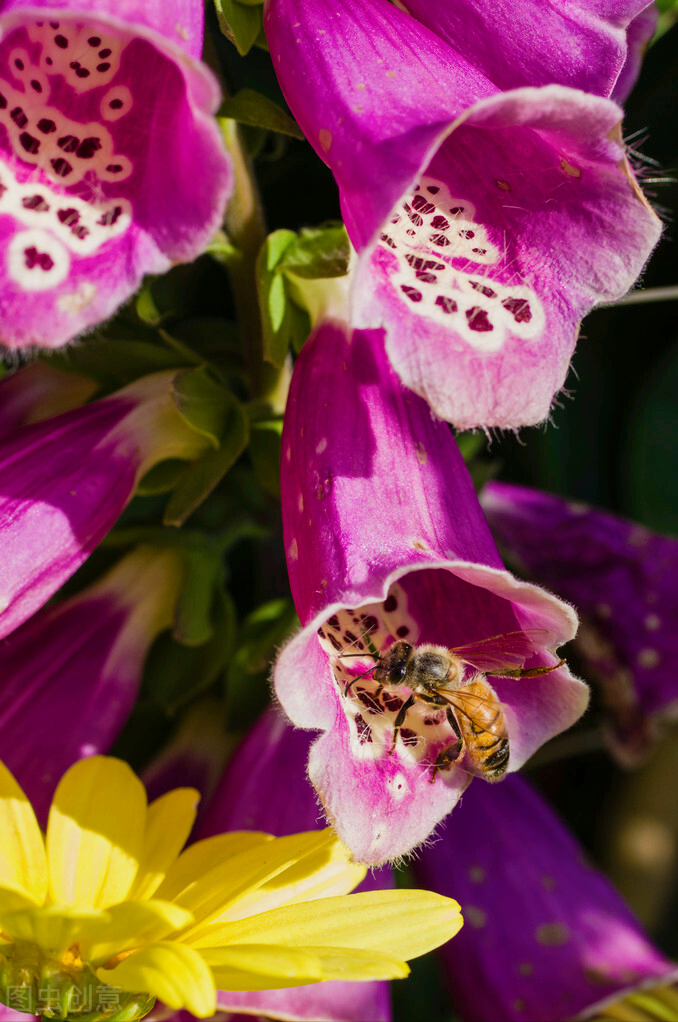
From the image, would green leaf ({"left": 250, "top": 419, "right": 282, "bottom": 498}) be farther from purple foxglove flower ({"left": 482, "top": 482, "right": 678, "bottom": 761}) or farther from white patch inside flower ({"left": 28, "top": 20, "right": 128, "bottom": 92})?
purple foxglove flower ({"left": 482, "top": 482, "right": 678, "bottom": 761})

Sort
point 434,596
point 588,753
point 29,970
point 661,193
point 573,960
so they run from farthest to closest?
1. point 588,753
2. point 661,193
3. point 573,960
4. point 434,596
5. point 29,970

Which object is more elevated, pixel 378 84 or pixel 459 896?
pixel 378 84

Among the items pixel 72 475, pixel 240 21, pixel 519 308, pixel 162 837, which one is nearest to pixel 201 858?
pixel 162 837

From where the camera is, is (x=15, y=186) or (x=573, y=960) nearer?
(x=15, y=186)

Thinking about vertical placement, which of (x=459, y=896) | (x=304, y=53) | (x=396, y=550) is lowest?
(x=459, y=896)

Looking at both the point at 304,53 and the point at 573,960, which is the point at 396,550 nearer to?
the point at 304,53

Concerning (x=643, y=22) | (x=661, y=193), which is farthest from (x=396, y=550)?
(x=661, y=193)

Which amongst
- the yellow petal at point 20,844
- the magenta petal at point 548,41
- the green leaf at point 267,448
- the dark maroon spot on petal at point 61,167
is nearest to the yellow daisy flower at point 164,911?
the yellow petal at point 20,844
